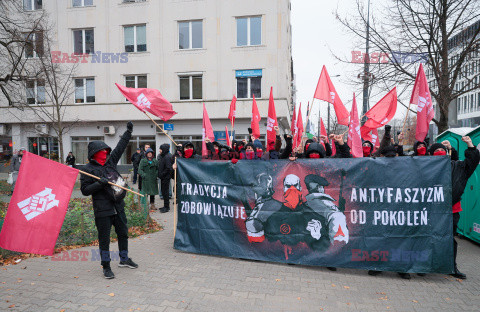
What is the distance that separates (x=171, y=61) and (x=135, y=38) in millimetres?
3452

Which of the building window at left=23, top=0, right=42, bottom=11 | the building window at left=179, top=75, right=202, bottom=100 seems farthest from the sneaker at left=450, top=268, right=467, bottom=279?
the building window at left=23, top=0, right=42, bottom=11

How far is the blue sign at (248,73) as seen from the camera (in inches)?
794

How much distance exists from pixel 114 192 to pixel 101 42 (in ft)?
71.4

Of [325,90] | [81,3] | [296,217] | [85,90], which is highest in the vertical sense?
[81,3]

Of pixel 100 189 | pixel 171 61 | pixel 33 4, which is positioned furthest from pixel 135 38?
pixel 100 189

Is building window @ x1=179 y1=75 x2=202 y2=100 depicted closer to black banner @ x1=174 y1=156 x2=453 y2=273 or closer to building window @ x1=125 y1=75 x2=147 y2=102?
building window @ x1=125 y1=75 x2=147 y2=102

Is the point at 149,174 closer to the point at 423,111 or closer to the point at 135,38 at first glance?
the point at 423,111

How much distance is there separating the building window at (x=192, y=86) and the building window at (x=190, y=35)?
85.0 inches

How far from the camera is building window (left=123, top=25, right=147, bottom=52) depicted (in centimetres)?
2189

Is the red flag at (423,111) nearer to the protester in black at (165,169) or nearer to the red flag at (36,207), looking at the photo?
the red flag at (36,207)

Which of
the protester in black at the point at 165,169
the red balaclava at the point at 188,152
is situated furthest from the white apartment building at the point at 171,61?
the red balaclava at the point at 188,152

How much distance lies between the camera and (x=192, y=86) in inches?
842

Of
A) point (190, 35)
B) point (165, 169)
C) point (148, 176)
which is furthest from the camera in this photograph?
point (190, 35)

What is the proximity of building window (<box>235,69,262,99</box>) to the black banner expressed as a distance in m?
15.5
